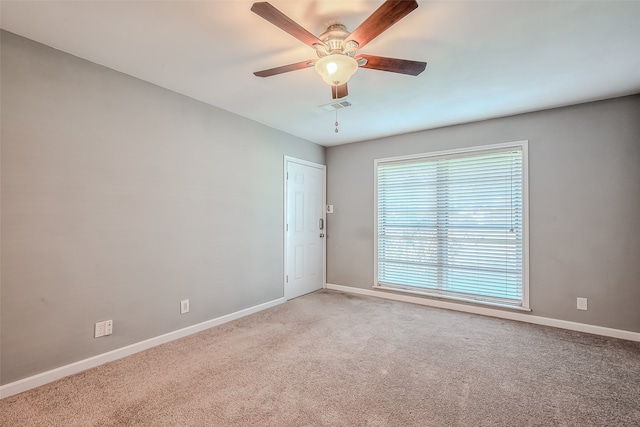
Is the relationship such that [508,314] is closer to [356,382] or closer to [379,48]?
[356,382]

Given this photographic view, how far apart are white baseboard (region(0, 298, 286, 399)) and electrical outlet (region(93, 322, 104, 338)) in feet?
0.54

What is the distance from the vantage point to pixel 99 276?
241 centimetres

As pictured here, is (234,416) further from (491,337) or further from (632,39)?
(632,39)

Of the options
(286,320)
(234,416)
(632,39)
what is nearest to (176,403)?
(234,416)

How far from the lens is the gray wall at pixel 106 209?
6.70 ft

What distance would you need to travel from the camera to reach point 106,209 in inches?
96.7

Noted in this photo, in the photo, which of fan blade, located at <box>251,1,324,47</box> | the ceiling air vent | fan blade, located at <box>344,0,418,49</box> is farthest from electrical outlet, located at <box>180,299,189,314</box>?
fan blade, located at <box>344,0,418,49</box>

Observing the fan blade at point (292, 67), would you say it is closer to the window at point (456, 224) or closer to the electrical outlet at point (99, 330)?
the electrical outlet at point (99, 330)

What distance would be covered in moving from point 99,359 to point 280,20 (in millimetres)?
2842

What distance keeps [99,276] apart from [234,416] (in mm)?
1602

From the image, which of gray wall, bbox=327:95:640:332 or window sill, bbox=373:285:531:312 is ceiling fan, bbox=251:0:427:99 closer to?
gray wall, bbox=327:95:640:332

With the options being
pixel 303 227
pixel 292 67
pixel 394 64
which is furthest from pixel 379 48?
pixel 303 227

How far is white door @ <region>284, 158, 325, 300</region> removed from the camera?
436 centimetres

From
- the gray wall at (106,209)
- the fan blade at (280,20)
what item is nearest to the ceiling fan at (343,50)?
the fan blade at (280,20)
